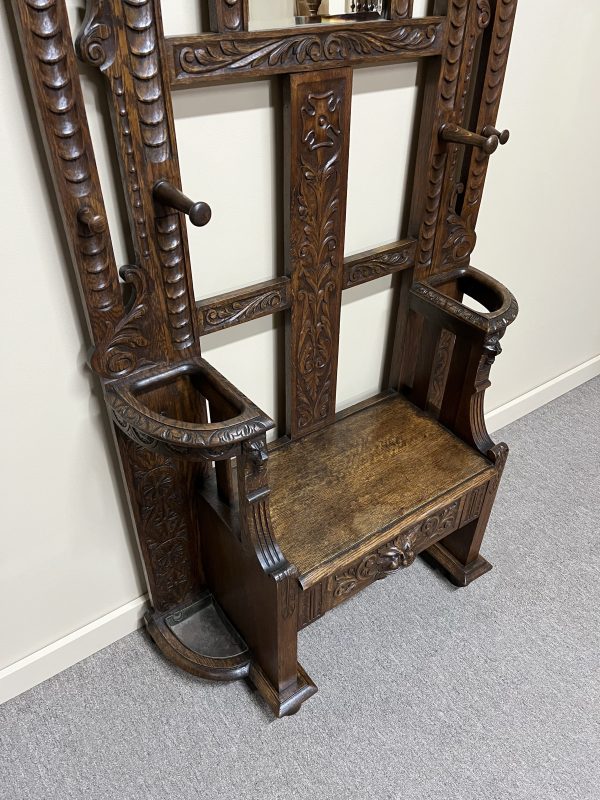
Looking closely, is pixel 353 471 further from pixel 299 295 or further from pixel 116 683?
pixel 116 683

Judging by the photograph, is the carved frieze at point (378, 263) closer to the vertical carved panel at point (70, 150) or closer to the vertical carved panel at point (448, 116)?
the vertical carved panel at point (448, 116)

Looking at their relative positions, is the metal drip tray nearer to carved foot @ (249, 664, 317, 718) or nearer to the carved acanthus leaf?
A: carved foot @ (249, 664, 317, 718)

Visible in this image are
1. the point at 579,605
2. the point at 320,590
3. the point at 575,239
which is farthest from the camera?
the point at 575,239

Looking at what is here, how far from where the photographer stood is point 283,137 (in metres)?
1.00

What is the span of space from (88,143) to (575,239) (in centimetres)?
142

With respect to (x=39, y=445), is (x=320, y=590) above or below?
below

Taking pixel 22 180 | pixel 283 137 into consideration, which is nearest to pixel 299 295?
pixel 283 137

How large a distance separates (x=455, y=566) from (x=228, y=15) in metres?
1.25

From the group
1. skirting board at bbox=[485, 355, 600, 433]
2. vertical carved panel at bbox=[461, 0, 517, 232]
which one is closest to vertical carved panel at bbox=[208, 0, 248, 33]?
vertical carved panel at bbox=[461, 0, 517, 232]

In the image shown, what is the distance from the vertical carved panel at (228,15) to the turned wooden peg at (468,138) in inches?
17.4

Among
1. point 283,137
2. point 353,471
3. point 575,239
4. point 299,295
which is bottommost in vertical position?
point 353,471

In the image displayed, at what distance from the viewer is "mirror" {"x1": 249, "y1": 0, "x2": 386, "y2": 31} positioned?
864 millimetres

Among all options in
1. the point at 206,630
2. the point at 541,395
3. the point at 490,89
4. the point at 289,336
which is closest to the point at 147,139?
the point at 289,336

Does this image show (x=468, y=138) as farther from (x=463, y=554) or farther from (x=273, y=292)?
(x=463, y=554)
